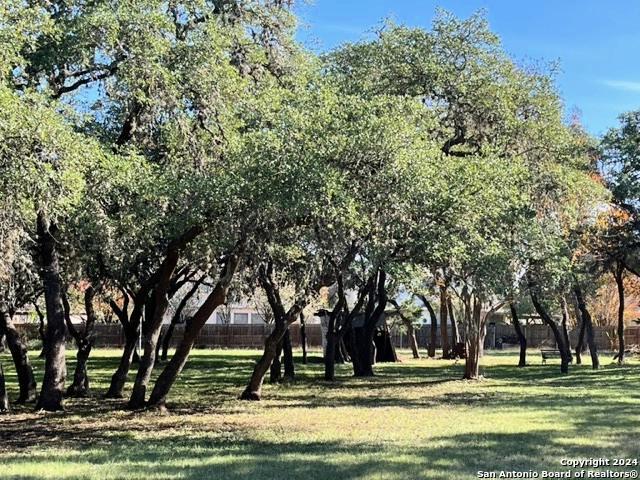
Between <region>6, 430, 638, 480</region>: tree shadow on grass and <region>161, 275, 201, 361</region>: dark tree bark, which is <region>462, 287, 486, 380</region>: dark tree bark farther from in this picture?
<region>6, 430, 638, 480</region>: tree shadow on grass

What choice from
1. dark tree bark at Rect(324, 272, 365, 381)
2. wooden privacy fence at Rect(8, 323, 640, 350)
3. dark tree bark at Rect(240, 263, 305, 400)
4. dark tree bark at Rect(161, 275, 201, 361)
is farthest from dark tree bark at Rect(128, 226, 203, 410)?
wooden privacy fence at Rect(8, 323, 640, 350)

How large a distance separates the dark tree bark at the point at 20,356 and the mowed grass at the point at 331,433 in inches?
36.9

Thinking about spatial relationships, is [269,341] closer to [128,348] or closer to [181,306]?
[128,348]

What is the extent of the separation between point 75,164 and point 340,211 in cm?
373

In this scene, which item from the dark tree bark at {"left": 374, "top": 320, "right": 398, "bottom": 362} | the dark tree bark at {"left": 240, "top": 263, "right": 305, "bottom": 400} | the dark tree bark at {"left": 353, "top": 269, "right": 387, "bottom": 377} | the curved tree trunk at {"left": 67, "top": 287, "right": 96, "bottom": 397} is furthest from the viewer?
the dark tree bark at {"left": 374, "top": 320, "right": 398, "bottom": 362}

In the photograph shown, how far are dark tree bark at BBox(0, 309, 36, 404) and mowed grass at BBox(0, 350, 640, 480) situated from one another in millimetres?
937

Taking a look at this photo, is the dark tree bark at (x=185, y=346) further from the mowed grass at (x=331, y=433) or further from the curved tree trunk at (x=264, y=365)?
the curved tree trunk at (x=264, y=365)

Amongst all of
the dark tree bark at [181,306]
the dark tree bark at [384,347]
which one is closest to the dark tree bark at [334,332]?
the dark tree bark at [181,306]

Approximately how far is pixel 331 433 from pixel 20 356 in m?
8.45

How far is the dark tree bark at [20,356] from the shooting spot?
618 inches

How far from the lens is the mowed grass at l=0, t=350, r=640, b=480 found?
7.76 meters

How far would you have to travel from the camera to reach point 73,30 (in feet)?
38.8

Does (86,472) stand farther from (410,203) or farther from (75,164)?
(410,203)

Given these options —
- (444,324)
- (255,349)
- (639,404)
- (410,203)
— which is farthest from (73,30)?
(255,349)
